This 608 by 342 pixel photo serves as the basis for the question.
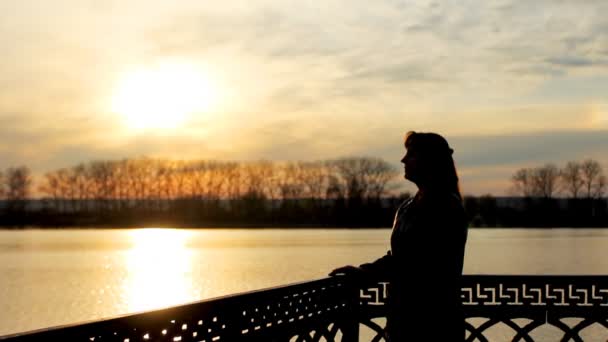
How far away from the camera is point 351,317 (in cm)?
577

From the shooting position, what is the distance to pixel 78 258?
184 feet

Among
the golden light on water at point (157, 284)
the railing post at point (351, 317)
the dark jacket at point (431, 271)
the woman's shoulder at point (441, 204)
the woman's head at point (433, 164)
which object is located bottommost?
the golden light on water at point (157, 284)

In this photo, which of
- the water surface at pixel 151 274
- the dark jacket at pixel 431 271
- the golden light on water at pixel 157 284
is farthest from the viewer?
the golden light on water at pixel 157 284

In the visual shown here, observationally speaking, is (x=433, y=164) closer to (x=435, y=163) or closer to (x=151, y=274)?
(x=435, y=163)

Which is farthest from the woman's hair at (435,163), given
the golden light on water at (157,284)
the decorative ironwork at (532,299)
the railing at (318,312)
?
the golden light on water at (157,284)

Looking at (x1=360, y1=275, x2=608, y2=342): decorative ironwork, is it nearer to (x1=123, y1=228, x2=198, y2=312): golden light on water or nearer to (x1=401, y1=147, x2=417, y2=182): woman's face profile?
(x1=401, y1=147, x2=417, y2=182): woman's face profile

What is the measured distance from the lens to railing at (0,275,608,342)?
3.68 meters

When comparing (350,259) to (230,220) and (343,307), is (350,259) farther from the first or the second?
(230,220)

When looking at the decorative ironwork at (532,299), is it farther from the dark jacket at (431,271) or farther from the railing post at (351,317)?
the dark jacket at (431,271)

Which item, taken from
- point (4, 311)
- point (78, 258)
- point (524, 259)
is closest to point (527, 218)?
point (524, 259)

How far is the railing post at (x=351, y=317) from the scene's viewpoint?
570cm

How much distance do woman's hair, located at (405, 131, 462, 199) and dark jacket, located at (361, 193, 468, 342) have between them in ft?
0.19

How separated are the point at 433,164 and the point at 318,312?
172 cm

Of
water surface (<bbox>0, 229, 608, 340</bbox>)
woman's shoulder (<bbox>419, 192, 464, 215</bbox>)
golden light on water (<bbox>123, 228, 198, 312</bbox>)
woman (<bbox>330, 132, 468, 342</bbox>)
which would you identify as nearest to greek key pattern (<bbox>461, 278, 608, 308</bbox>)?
woman (<bbox>330, 132, 468, 342</bbox>)
